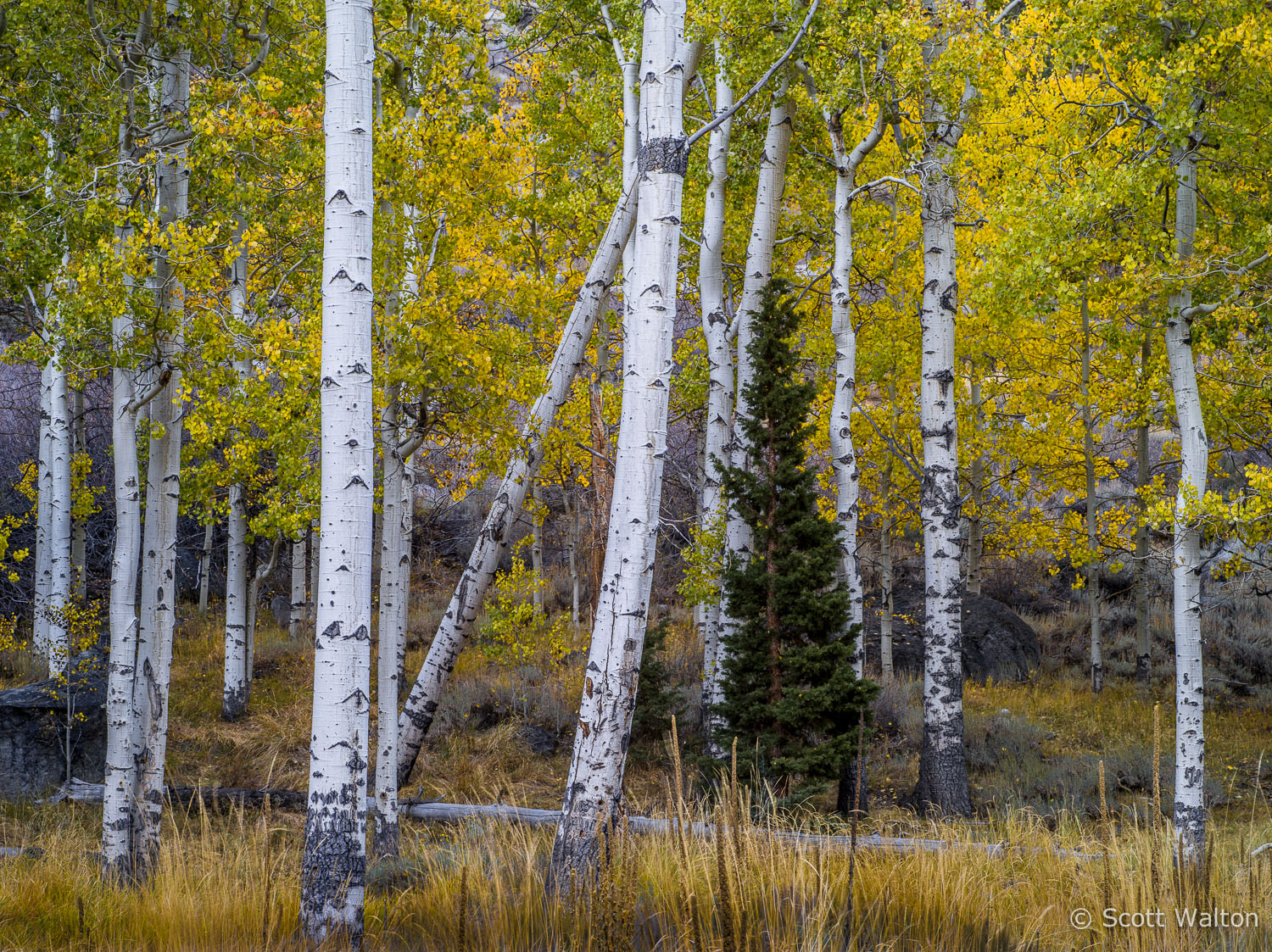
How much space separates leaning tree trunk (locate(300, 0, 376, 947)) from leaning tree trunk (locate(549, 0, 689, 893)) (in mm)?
983

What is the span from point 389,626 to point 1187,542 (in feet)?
23.2

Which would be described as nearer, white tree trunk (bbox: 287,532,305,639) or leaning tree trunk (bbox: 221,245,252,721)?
leaning tree trunk (bbox: 221,245,252,721)

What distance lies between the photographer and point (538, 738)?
11.6 metres

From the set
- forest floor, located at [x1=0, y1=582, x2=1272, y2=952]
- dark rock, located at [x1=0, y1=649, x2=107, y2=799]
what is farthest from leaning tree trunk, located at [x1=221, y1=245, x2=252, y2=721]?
forest floor, located at [x1=0, y1=582, x2=1272, y2=952]

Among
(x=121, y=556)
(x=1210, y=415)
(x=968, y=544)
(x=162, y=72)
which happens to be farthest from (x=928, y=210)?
(x=968, y=544)

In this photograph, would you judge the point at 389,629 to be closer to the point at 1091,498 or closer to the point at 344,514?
the point at 344,514

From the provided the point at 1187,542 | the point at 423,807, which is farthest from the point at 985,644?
the point at 423,807

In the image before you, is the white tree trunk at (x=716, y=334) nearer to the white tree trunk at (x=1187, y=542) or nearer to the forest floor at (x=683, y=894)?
the forest floor at (x=683, y=894)

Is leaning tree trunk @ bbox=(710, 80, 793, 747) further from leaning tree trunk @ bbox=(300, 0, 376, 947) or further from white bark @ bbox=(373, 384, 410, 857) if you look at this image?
leaning tree trunk @ bbox=(300, 0, 376, 947)

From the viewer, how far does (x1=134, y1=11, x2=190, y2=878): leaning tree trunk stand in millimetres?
6449

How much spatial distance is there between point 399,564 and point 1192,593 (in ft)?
23.1

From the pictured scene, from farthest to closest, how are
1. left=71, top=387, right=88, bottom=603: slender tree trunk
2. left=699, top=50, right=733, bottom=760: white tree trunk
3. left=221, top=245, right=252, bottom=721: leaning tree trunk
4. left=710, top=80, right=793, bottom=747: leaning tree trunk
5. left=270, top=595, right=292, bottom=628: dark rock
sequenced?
left=270, top=595, right=292, bottom=628: dark rock, left=71, top=387, right=88, bottom=603: slender tree trunk, left=221, top=245, right=252, bottom=721: leaning tree trunk, left=699, top=50, right=733, bottom=760: white tree trunk, left=710, top=80, right=793, bottom=747: leaning tree trunk

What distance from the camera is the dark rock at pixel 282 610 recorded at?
744 inches

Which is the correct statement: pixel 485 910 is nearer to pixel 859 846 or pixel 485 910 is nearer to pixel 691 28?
pixel 859 846
